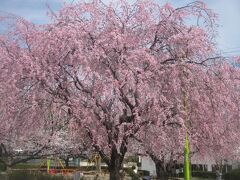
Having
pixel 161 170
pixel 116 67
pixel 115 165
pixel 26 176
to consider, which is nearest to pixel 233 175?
pixel 161 170

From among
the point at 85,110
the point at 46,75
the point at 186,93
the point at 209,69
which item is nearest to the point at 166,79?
the point at 186,93

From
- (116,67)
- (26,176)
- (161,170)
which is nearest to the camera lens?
(116,67)

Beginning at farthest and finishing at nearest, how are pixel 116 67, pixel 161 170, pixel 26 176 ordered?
pixel 26 176
pixel 161 170
pixel 116 67

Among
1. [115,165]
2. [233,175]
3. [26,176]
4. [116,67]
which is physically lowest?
[233,175]

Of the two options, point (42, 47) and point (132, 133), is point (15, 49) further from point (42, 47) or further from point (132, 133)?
point (132, 133)

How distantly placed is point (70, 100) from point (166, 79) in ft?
10.4

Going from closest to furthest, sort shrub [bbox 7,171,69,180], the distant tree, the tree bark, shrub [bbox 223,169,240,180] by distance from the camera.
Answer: the distant tree, the tree bark, shrub [bbox 7,171,69,180], shrub [bbox 223,169,240,180]

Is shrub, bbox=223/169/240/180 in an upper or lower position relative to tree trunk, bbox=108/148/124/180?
lower

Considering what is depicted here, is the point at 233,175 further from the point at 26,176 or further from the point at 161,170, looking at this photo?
the point at 26,176

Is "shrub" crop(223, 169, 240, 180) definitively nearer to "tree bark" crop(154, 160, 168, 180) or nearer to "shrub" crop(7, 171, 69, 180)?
"tree bark" crop(154, 160, 168, 180)

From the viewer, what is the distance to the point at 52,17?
14.6m

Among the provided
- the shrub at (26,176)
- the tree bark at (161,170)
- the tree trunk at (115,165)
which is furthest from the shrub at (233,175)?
the tree trunk at (115,165)

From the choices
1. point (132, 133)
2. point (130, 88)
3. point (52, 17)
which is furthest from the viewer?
point (52, 17)

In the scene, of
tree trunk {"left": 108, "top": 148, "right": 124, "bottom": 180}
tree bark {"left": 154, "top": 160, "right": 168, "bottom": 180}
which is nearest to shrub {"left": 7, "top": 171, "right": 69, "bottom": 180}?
tree bark {"left": 154, "top": 160, "right": 168, "bottom": 180}
